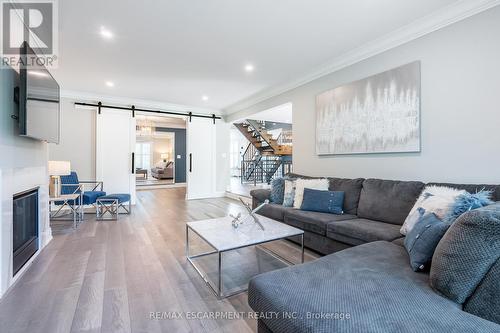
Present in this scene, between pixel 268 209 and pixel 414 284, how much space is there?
2.34 m

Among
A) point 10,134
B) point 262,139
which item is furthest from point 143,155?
point 10,134

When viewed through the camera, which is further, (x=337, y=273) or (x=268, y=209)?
(x=268, y=209)

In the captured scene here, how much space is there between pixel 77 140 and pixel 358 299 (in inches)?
240

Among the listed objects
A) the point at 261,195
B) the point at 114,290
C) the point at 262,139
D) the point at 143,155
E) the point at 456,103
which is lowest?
the point at 114,290

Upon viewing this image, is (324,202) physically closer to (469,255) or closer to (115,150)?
(469,255)

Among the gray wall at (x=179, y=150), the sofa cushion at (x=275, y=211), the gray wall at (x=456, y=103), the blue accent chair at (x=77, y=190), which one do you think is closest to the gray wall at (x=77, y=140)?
the blue accent chair at (x=77, y=190)

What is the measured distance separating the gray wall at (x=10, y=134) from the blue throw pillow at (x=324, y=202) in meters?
3.08

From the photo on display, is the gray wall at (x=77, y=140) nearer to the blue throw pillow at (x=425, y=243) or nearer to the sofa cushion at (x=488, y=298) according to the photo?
the blue throw pillow at (x=425, y=243)

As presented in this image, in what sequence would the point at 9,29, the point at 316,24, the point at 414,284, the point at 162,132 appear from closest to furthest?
1. the point at 414,284
2. the point at 9,29
3. the point at 316,24
4. the point at 162,132

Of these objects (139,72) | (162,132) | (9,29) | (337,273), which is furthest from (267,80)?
(162,132)

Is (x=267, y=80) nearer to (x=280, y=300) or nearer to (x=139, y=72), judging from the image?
(x=139, y=72)

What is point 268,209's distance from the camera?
139 inches

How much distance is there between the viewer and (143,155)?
13117mm

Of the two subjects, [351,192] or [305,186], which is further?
[305,186]
